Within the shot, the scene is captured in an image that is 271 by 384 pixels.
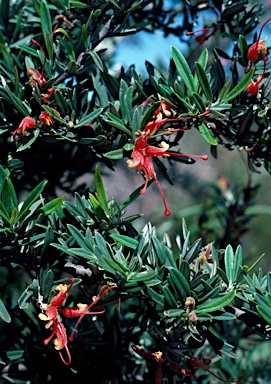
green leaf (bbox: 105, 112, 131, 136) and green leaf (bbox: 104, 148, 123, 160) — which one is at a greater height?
green leaf (bbox: 105, 112, 131, 136)

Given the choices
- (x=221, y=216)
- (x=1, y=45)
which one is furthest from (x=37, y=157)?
(x=221, y=216)

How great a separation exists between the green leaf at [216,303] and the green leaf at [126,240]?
0.10m

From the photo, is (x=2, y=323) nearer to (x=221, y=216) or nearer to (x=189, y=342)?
(x=189, y=342)

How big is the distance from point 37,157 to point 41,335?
0.29 metres

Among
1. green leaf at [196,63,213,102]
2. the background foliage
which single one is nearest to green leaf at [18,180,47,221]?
the background foliage

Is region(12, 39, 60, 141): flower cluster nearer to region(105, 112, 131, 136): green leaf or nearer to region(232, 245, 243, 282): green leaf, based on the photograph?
region(105, 112, 131, 136): green leaf

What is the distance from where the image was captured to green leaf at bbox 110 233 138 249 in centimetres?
54

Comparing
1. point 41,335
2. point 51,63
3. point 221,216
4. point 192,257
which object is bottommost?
point 221,216

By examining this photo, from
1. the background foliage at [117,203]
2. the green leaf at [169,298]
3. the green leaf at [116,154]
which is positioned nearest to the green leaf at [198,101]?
the background foliage at [117,203]

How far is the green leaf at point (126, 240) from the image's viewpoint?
544 mm

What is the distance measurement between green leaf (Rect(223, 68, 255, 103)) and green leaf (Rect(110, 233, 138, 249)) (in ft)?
0.65

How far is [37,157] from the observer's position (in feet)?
2.81

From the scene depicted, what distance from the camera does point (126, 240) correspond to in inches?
21.6

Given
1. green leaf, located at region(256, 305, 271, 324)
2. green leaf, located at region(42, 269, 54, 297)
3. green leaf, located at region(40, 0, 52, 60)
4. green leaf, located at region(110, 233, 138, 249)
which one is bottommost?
green leaf, located at region(256, 305, 271, 324)
